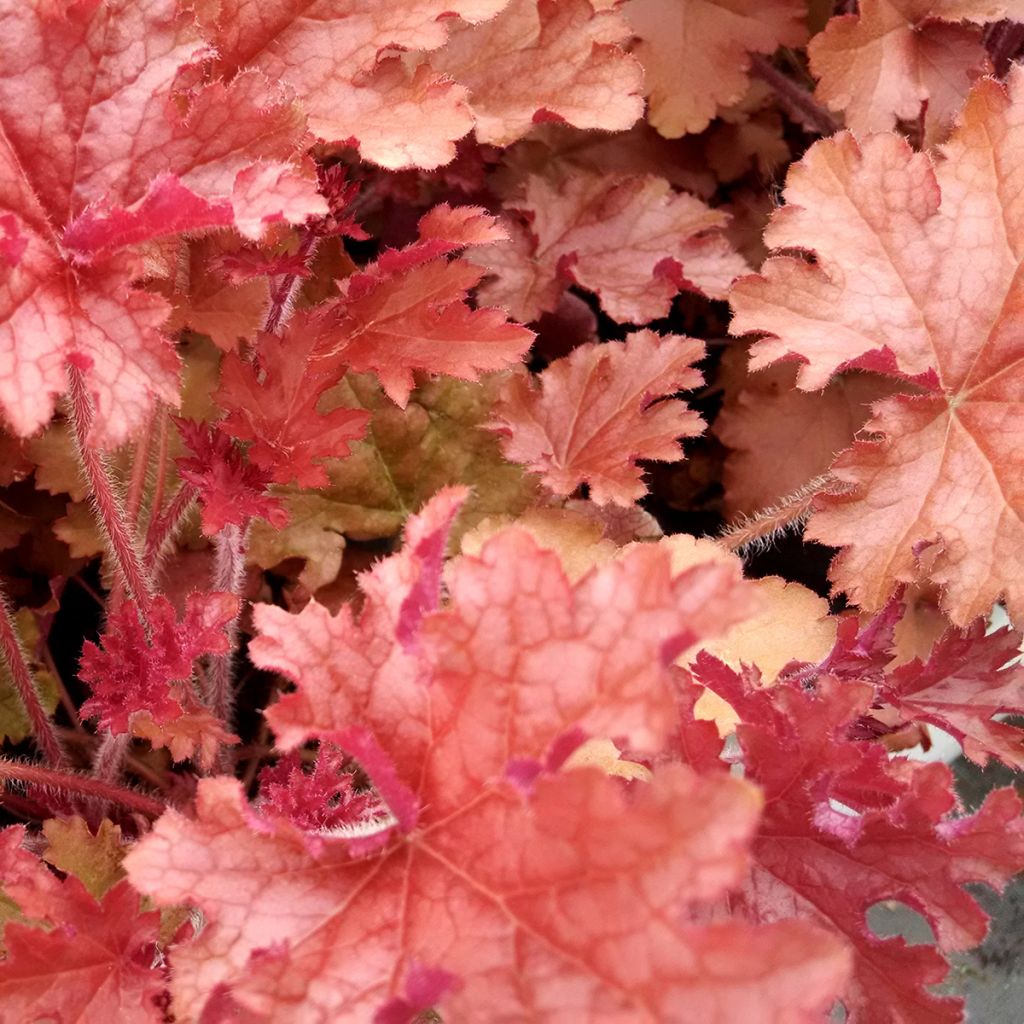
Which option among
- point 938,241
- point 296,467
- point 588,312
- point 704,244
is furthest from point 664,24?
point 296,467

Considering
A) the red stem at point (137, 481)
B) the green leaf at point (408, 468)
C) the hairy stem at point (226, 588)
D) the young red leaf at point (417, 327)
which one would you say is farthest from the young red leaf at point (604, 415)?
the red stem at point (137, 481)

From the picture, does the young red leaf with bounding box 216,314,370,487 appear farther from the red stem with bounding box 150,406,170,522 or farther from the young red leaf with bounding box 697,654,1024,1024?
the young red leaf with bounding box 697,654,1024,1024

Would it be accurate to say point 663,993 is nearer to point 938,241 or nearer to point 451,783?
point 451,783

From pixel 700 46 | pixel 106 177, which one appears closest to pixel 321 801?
pixel 106 177

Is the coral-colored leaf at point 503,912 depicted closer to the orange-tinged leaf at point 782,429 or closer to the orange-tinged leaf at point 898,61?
the orange-tinged leaf at point 782,429

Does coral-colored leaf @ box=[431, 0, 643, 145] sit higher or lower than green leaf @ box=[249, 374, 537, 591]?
higher

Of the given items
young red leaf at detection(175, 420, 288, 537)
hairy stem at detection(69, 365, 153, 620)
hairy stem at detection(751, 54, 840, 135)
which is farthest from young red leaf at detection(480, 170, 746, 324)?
hairy stem at detection(69, 365, 153, 620)
